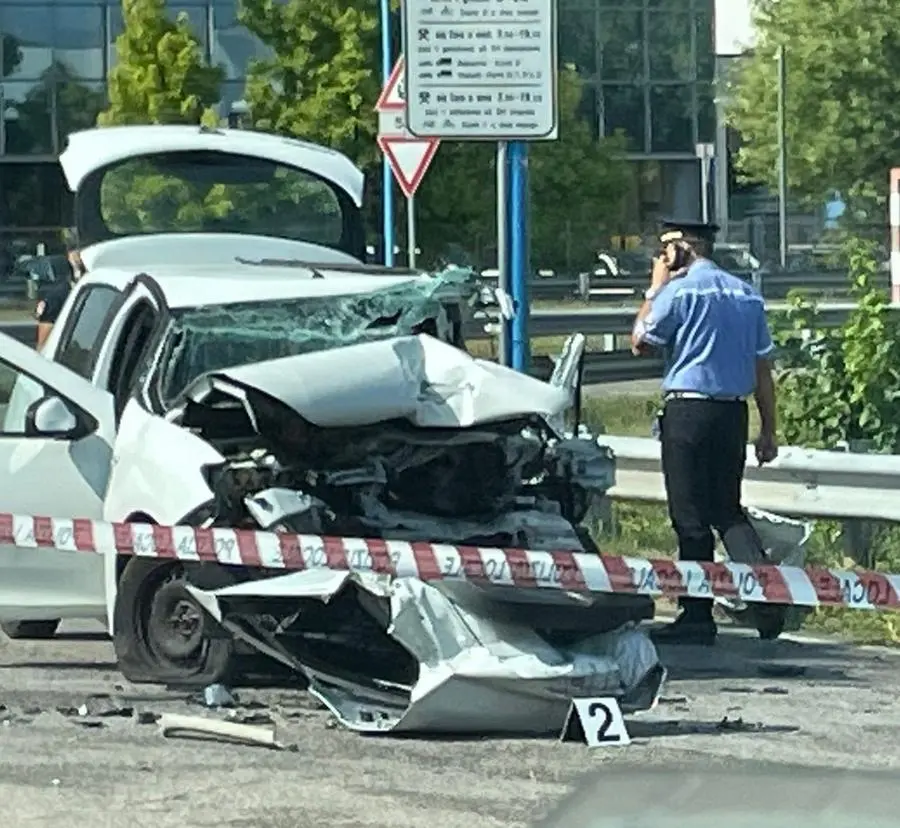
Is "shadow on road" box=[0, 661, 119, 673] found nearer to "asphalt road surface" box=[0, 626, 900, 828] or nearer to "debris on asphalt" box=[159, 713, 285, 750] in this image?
"asphalt road surface" box=[0, 626, 900, 828]

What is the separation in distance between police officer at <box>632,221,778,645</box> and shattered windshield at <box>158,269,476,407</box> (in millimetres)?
1157

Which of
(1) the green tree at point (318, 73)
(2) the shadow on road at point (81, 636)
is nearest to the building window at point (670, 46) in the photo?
(1) the green tree at point (318, 73)

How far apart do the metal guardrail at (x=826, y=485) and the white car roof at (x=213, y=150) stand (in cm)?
266

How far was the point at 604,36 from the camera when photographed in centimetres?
6281

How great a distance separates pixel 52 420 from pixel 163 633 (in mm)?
968

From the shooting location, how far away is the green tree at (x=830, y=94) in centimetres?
5688

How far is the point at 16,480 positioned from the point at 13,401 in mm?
472

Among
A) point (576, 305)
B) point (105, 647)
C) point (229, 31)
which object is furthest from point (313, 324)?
point (229, 31)

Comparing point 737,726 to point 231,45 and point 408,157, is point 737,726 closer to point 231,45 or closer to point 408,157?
point 408,157

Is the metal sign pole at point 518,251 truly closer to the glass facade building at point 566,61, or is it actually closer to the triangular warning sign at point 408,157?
the triangular warning sign at point 408,157

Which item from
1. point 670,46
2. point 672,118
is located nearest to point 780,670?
point 670,46

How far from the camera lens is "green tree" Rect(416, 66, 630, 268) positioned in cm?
4462

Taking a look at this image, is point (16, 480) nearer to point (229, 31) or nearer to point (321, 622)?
point (321, 622)

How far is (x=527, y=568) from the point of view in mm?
8125
